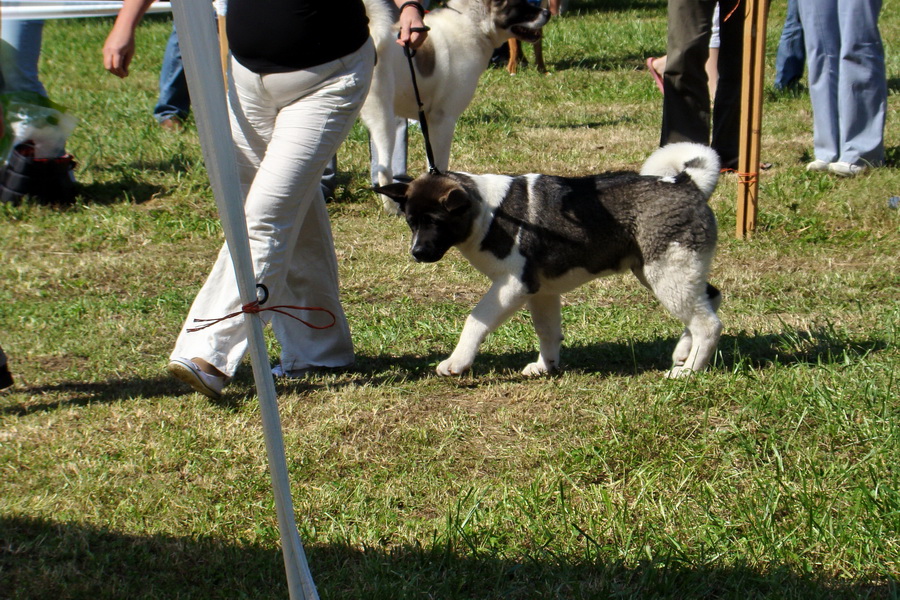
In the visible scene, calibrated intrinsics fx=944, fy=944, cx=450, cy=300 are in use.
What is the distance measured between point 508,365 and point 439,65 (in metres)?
3.07

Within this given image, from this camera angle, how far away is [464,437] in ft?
12.3

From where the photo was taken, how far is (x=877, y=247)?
19.9ft

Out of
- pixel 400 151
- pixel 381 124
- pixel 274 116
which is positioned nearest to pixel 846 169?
pixel 400 151

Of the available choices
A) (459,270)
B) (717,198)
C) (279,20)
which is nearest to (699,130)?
(717,198)

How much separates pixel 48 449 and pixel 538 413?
6.45ft

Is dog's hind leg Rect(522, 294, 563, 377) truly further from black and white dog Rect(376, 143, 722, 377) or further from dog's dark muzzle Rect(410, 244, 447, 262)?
dog's dark muzzle Rect(410, 244, 447, 262)

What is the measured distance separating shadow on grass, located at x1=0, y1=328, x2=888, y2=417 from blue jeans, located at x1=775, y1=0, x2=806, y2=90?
7130 mm

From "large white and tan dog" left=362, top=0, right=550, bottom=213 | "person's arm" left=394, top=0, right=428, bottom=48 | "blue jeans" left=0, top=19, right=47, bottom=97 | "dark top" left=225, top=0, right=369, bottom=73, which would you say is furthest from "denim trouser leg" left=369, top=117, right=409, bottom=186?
"dark top" left=225, top=0, right=369, bottom=73

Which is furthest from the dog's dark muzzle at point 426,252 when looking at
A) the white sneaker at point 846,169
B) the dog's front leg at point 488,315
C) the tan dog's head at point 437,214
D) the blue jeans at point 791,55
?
the blue jeans at point 791,55

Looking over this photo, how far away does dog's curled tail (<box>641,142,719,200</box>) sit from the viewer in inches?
165

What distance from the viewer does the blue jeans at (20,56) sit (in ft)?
8.20

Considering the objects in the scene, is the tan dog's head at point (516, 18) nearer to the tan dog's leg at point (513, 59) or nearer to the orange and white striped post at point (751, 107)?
the orange and white striped post at point (751, 107)

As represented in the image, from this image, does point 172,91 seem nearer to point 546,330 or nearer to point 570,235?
point 546,330

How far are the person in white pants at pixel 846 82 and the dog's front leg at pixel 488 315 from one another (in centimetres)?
439
